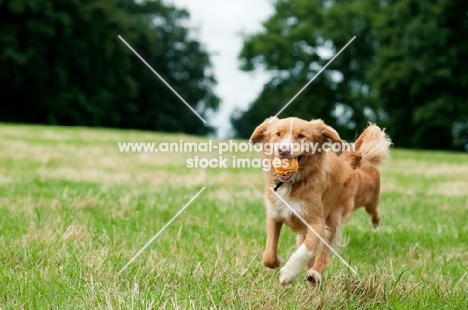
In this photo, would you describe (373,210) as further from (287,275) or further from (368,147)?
(287,275)

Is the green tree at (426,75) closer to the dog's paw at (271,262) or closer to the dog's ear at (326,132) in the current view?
the dog's ear at (326,132)

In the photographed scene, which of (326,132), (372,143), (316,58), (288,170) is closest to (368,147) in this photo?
(372,143)

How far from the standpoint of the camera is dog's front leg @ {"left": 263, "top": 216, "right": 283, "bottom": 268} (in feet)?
13.0

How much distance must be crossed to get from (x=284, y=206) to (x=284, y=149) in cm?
51

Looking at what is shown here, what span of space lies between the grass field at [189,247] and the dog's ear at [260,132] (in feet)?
2.55

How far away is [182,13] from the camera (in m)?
55.0

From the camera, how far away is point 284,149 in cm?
373

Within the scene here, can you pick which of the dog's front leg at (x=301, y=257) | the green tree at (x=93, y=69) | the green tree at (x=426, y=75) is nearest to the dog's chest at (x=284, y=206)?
the dog's front leg at (x=301, y=257)

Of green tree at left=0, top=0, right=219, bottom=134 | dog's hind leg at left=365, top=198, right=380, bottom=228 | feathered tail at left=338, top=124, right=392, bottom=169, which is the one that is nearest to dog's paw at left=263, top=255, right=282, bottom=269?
feathered tail at left=338, top=124, right=392, bottom=169

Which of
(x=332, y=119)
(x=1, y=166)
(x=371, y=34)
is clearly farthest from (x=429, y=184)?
(x=371, y=34)

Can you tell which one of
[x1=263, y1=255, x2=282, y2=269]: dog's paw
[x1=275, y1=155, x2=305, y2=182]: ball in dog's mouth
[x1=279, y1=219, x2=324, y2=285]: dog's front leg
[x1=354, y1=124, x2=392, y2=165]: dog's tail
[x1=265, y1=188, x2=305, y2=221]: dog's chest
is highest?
[x1=354, y1=124, x2=392, y2=165]: dog's tail

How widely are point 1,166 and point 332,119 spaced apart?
3158cm

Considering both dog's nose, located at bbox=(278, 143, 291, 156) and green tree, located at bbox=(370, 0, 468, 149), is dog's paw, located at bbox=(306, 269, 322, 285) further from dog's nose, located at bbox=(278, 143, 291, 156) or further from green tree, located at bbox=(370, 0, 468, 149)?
green tree, located at bbox=(370, 0, 468, 149)

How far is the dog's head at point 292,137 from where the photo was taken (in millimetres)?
3821
